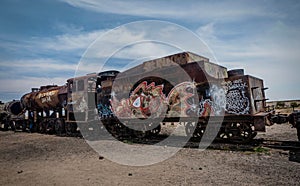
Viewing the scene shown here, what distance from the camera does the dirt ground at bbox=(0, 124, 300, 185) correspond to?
17.6 feet

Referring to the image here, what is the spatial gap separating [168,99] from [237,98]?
318 centimetres

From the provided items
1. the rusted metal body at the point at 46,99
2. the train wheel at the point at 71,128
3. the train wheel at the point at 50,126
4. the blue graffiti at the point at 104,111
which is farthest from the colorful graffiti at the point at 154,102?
the train wheel at the point at 50,126

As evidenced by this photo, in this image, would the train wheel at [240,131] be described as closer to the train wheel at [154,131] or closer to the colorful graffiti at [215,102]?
the colorful graffiti at [215,102]

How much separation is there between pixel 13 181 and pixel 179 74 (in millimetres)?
7620

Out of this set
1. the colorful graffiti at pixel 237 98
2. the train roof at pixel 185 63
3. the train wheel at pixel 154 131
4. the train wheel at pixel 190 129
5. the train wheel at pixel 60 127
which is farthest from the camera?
the train wheel at pixel 60 127

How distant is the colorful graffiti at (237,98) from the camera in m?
9.11

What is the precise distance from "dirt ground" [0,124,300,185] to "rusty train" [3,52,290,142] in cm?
176

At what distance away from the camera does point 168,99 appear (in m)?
10.9

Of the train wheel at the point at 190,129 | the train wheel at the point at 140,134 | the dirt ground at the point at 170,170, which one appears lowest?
the dirt ground at the point at 170,170

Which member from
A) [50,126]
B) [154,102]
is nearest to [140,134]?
[154,102]

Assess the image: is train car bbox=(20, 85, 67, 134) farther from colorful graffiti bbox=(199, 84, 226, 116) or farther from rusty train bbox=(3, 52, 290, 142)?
colorful graffiti bbox=(199, 84, 226, 116)

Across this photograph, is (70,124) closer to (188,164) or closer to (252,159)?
(188,164)

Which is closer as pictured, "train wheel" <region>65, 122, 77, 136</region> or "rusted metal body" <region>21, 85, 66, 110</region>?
"train wheel" <region>65, 122, 77, 136</region>

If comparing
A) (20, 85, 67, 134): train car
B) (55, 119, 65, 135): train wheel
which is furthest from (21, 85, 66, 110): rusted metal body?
(55, 119, 65, 135): train wheel
